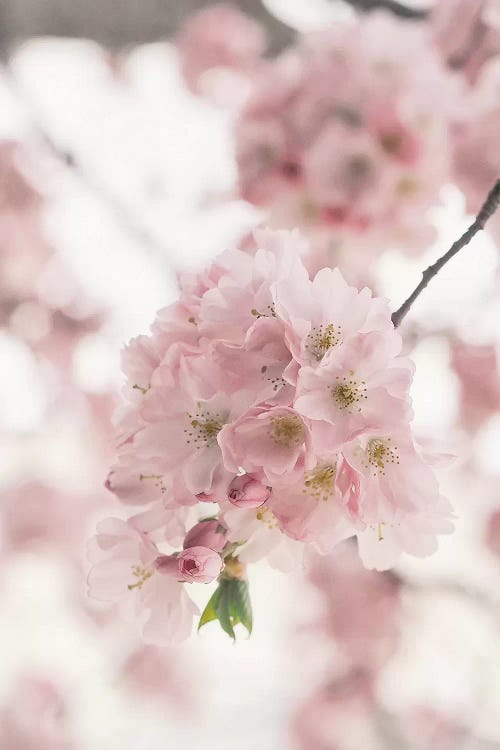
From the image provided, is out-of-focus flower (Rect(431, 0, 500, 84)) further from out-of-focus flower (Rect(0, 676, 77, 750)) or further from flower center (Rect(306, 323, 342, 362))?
out-of-focus flower (Rect(0, 676, 77, 750))

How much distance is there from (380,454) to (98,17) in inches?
38.6

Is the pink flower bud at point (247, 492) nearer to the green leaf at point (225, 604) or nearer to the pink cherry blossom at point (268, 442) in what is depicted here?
the pink cherry blossom at point (268, 442)

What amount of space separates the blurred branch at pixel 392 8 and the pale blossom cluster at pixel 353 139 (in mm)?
72

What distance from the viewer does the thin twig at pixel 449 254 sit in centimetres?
46

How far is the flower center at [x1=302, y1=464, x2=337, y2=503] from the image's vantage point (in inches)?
16.3

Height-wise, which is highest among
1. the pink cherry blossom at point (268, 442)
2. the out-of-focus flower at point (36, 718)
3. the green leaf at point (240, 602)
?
the pink cherry blossom at point (268, 442)

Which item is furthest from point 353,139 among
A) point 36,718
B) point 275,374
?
point 36,718

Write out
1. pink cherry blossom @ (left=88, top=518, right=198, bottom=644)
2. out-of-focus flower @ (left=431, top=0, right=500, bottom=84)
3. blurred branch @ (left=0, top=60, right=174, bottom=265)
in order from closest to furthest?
pink cherry blossom @ (left=88, top=518, right=198, bottom=644), out-of-focus flower @ (left=431, top=0, right=500, bottom=84), blurred branch @ (left=0, top=60, right=174, bottom=265)

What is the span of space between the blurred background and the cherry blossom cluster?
15.1 inches

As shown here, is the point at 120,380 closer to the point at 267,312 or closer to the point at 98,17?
the point at 98,17

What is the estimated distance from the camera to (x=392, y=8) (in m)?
0.89

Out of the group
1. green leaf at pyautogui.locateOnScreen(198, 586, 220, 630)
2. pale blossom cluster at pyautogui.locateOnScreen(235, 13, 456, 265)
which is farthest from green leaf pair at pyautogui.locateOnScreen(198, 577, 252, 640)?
pale blossom cluster at pyautogui.locateOnScreen(235, 13, 456, 265)

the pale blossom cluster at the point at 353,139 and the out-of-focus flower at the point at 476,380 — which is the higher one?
the pale blossom cluster at the point at 353,139

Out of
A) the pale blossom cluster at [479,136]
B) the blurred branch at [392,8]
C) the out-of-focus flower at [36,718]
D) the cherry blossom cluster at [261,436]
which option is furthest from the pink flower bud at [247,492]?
the out-of-focus flower at [36,718]
